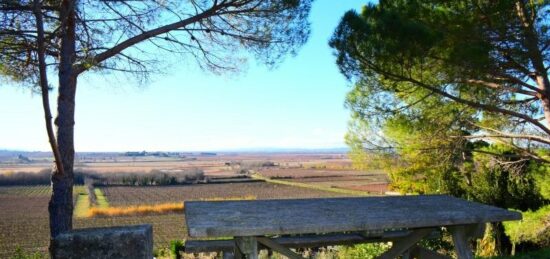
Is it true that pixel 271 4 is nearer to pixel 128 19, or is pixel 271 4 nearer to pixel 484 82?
pixel 128 19

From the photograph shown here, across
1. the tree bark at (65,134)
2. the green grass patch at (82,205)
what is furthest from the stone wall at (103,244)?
the green grass patch at (82,205)

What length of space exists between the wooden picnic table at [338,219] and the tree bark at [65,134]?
78.6 inches

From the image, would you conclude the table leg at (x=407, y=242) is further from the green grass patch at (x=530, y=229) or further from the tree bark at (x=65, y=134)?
the green grass patch at (x=530, y=229)

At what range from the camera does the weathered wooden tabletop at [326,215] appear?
359 centimetres

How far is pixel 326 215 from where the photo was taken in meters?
4.07

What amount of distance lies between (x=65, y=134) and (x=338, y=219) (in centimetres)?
375

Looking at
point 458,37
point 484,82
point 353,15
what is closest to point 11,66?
point 353,15

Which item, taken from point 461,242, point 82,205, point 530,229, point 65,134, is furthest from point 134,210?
point 461,242

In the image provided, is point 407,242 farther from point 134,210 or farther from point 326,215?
point 134,210

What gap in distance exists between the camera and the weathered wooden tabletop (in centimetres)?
359

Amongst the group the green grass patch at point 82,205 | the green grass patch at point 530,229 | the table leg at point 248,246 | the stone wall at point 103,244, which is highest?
the stone wall at point 103,244

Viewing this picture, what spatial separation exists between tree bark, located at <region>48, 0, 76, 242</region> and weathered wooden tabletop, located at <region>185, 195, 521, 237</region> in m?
2.01

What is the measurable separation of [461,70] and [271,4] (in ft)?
9.31

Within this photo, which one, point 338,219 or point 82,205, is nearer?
point 338,219
